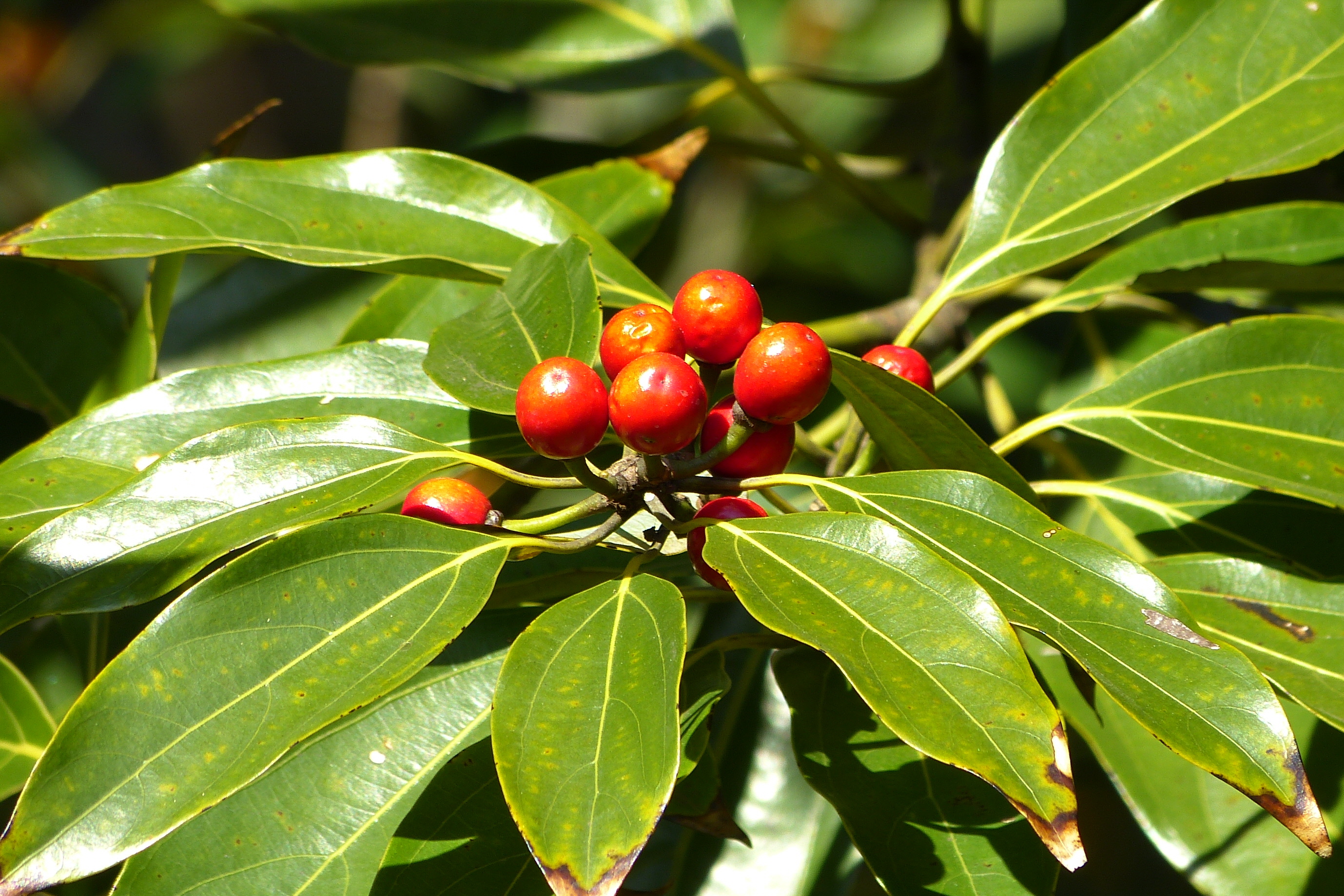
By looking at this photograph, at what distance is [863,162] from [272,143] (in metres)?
3.04

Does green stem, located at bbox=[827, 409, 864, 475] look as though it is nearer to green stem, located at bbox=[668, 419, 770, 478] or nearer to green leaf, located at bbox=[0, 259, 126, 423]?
green stem, located at bbox=[668, 419, 770, 478]

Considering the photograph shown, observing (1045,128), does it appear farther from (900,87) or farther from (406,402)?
(406,402)

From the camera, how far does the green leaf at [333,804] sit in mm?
718

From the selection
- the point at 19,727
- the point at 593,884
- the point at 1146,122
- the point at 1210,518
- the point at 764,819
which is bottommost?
the point at 764,819

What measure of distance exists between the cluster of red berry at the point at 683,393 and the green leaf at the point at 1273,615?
1.17ft

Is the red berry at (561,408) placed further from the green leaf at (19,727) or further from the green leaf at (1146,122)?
the green leaf at (19,727)

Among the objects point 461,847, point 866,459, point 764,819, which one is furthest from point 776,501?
point 764,819

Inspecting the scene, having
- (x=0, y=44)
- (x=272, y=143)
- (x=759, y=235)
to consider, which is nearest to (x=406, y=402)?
(x=759, y=235)

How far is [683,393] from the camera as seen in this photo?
0.64 metres

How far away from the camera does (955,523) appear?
68 centimetres

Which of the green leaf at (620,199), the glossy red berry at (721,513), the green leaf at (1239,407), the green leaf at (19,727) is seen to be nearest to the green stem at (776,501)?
the glossy red berry at (721,513)

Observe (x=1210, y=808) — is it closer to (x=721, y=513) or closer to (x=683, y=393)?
(x=721, y=513)

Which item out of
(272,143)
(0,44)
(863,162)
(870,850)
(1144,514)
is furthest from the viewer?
(272,143)

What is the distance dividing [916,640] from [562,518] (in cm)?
26
